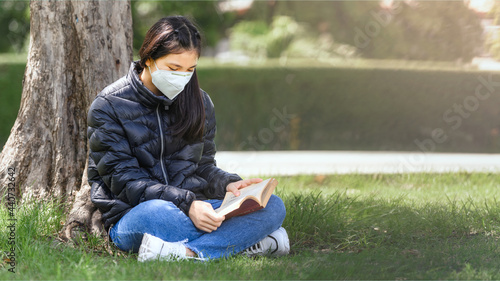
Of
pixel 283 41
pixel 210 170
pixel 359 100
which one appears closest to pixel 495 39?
pixel 359 100

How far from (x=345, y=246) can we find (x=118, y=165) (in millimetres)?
1436

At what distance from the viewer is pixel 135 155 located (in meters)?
3.02

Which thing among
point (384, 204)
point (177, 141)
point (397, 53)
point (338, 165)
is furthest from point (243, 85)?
point (397, 53)

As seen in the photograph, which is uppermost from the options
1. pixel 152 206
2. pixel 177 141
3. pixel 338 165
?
pixel 177 141

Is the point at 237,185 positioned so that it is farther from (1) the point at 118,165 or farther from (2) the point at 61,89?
(2) the point at 61,89

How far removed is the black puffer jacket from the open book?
0.18m

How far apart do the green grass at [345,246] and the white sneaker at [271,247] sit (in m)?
0.07

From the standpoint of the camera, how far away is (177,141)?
3.14 m

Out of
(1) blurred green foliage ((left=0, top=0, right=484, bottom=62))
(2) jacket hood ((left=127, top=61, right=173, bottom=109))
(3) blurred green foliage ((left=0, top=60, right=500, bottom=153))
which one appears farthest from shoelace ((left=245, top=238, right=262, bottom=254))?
(1) blurred green foliage ((left=0, top=0, right=484, bottom=62))

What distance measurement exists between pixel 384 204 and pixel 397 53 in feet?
33.4

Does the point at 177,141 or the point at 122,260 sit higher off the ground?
the point at 177,141

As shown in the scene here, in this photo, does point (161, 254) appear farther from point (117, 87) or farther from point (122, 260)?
point (117, 87)

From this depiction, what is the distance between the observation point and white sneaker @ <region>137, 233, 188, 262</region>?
2.82 metres

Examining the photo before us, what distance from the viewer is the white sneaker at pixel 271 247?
10.2 ft
